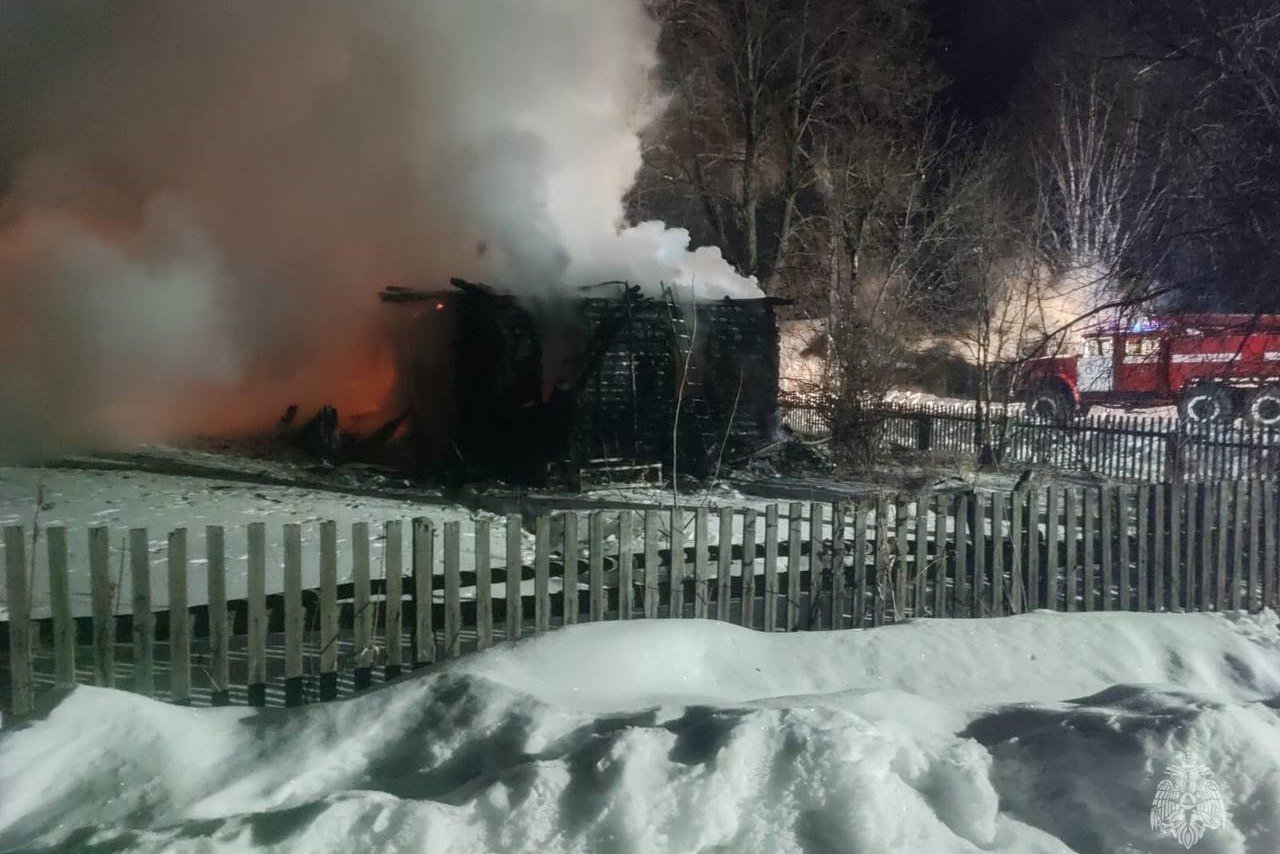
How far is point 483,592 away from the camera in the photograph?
17.1 feet

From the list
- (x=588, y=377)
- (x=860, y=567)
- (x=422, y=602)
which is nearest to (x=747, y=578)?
(x=860, y=567)

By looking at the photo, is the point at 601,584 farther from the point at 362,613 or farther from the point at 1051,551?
the point at 1051,551

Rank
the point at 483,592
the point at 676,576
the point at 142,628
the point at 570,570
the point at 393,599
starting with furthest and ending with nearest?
the point at 676,576 → the point at 570,570 → the point at 483,592 → the point at 393,599 → the point at 142,628

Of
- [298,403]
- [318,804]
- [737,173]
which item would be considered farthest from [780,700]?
[737,173]

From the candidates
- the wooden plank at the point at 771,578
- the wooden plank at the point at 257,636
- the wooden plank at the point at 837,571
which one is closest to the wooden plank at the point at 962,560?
the wooden plank at the point at 837,571

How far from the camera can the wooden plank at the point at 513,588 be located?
5199mm

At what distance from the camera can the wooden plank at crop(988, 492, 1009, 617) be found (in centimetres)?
641

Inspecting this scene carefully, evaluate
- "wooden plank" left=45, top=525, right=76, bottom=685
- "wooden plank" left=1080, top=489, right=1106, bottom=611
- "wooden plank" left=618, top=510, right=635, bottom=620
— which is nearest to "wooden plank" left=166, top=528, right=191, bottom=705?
"wooden plank" left=45, top=525, right=76, bottom=685

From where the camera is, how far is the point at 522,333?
551 inches

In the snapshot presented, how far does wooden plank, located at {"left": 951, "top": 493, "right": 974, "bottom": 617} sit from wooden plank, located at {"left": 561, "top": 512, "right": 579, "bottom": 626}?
255 centimetres

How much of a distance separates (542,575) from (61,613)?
2.29 m

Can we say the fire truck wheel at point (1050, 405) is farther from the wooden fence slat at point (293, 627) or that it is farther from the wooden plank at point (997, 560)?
the wooden fence slat at point (293, 627)

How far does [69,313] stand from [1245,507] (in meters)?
19.5

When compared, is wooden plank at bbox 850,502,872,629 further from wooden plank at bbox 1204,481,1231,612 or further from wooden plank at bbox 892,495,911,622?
wooden plank at bbox 1204,481,1231,612
